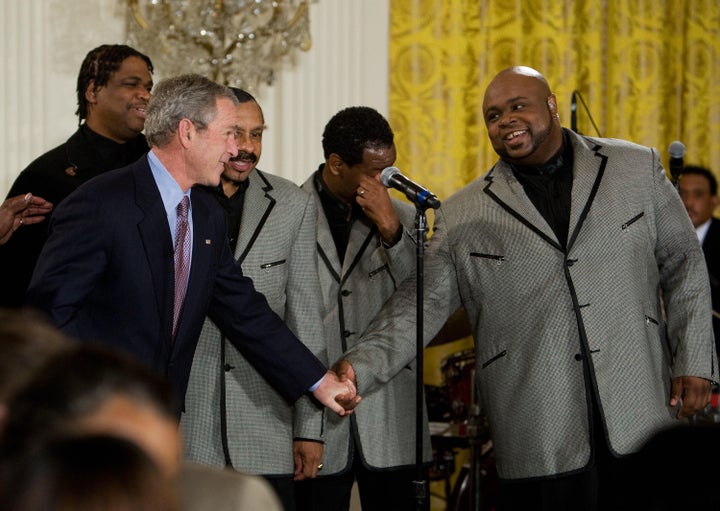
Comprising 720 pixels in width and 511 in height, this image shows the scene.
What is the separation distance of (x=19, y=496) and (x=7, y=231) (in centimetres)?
268

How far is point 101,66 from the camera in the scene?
13.7 ft

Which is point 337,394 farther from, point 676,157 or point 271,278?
point 676,157

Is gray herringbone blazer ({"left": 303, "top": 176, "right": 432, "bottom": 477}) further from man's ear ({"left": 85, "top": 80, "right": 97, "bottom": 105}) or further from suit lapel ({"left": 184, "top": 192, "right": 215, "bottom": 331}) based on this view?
man's ear ({"left": 85, "top": 80, "right": 97, "bottom": 105})

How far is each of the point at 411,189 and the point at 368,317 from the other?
732mm

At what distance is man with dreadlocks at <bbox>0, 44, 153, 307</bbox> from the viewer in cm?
388

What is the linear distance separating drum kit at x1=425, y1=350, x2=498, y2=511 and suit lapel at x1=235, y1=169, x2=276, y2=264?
1.73 m

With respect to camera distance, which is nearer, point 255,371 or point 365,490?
point 255,371

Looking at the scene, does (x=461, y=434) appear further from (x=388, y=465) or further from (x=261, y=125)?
(x=261, y=125)

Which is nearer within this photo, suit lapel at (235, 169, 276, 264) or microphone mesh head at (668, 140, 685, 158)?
suit lapel at (235, 169, 276, 264)

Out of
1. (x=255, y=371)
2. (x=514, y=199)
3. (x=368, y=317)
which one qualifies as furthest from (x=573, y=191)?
(x=255, y=371)

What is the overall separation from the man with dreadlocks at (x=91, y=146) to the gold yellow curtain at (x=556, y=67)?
2.12 meters

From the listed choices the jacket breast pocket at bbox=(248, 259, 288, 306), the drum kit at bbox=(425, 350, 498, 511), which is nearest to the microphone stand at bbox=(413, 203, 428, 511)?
the jacket breast pocket at bbox=(248, 259, 288, 306)

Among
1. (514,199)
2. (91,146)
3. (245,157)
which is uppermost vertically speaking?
(91,146)

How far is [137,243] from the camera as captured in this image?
10.4ft
